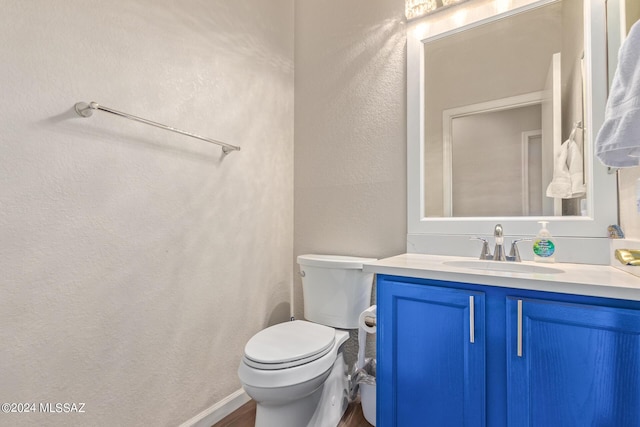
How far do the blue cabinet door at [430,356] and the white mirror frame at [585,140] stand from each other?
55 centimetres

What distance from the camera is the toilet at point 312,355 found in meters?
1.16

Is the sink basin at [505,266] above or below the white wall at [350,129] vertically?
below

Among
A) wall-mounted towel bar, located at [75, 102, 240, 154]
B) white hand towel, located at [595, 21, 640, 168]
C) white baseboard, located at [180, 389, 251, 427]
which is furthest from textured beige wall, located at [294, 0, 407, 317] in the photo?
white hand towel, located at [595, 21, 640, 168]

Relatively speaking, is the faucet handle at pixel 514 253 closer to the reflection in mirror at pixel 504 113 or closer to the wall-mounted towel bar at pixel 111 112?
the reflection in mirror at pixel 504 113

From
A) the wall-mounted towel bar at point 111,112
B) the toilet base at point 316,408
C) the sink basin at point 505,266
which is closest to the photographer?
the wall-mounted towel bar at point 111,112

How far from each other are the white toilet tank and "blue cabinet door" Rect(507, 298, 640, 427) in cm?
77

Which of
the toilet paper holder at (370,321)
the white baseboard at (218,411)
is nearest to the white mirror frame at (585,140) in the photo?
the toilet paper holder at (370,321)

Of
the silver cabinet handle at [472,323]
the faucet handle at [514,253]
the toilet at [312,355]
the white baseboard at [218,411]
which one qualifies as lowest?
the white baseboard at [218,411]

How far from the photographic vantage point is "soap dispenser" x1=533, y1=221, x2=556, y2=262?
1222mm

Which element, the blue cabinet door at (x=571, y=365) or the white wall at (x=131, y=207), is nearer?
the blue cabinet door at (x=571, y=365)

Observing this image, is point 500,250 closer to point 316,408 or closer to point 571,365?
point 571,365

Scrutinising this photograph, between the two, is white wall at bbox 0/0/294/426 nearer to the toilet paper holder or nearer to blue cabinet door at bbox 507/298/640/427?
the toilet paper holder

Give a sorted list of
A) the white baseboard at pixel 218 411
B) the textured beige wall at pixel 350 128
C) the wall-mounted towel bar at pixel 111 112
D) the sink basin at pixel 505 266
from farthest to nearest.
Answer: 1. the textured beige wall at pixel 350 128
2. the white baseboard at pixel 218 411
3. the sink basin at pixel 505 266
4. the wall-mounted towel bar at pixel 111 112

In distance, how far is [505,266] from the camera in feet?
4.02
